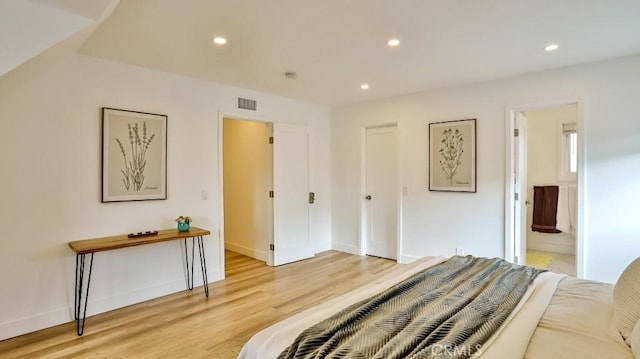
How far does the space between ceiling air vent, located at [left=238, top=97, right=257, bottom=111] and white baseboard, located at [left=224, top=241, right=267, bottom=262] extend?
7.06ft

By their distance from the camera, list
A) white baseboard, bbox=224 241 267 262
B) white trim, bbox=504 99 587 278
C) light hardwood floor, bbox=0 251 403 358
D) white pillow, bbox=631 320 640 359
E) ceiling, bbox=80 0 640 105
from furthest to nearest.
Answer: white baseboard, bbox=224 241 267 262 → white trim, bbox=504 99 587 278 → light hardwood floor, bbox=0 251 403 358 → ceiling, bbox=80 0 640 105 → white pillow, bbox=631 320 640 359

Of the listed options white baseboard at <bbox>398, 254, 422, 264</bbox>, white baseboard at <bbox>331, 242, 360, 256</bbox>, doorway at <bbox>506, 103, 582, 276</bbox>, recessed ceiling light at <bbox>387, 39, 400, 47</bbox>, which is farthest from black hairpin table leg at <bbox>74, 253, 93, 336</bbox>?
doorway at <bbox>506, 103, 582, 276</bbox>

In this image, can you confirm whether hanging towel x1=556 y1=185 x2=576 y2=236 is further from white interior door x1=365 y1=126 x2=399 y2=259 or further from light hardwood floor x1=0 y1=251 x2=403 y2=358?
light hardwood floor x1=0 y1=251 x2=403 y2=358

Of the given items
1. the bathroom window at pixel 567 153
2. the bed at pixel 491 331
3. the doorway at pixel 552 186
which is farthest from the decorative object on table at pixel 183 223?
the bathroom window at pixel 567 153

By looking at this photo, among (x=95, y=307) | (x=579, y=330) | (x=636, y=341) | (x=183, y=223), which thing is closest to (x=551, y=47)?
(x=579, y=330)

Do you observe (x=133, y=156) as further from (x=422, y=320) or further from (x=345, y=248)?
(x=345, y=248)

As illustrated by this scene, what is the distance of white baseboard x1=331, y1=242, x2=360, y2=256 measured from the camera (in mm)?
5401

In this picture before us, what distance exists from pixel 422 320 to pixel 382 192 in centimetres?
377

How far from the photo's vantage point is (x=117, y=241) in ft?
10.0

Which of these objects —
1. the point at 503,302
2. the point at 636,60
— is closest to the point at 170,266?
the point at 503,302

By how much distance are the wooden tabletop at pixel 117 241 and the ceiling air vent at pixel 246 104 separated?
5.87 feet

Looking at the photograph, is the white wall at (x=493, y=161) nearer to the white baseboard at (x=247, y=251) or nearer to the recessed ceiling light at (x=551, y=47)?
the recessed ceiling light at (x=551, y=47)

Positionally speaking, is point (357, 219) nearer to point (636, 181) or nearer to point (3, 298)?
point (636, 181)

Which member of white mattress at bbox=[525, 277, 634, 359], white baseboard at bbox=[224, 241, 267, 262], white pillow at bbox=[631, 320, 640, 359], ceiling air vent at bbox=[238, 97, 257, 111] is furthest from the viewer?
white baseboard at bbox=[224, 241, 267, 262]
